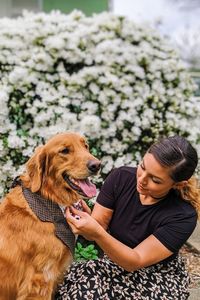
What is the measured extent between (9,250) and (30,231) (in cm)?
17

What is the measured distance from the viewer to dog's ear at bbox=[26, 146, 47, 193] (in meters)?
3.08

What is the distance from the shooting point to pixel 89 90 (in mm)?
5172

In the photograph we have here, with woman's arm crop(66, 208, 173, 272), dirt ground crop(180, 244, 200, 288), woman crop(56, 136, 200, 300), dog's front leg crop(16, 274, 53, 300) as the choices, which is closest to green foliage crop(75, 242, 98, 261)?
dirt ground crop(180, 244, 200, 288)

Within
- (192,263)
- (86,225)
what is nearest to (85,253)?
(192,263)

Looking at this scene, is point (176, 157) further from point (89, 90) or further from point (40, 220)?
point (89, 90)

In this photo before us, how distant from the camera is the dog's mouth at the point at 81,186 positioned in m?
3.09

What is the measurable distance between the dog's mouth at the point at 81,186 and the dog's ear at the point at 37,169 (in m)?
0.15

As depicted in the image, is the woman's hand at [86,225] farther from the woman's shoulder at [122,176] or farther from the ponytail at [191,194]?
the ponytail at [191,194]

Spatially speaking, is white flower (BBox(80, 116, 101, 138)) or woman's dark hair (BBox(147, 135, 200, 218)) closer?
woman's dark hair (BBox(147, 135, 200, 218))

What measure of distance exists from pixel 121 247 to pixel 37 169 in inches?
26.8

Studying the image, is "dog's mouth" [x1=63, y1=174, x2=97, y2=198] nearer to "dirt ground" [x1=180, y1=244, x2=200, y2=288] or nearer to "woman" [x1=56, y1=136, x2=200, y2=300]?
"woman" [x1=56, y1=136, x2=200, y2=300]

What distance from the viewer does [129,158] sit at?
17.1 ft

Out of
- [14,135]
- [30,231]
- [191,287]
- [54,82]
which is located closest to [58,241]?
[30,231]

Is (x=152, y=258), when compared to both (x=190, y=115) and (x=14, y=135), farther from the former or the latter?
(x=190, y=115)
